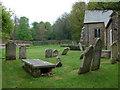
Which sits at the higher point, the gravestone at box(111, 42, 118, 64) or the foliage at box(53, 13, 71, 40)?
the foliage at box(53, 13, 71, 40)

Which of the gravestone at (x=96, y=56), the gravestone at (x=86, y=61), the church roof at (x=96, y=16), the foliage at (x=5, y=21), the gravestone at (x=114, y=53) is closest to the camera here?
the gravestone at (x=86, y=61)

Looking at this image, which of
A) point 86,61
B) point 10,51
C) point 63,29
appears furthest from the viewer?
point 63,29

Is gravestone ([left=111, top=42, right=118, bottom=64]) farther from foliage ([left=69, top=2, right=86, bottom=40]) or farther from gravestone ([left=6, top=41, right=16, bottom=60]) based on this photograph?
foliage ([left=69, top=2, right=86, bottom=40])

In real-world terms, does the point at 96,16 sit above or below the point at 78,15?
below

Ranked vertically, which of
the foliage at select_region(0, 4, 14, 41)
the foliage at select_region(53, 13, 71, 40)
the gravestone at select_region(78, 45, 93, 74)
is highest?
the foliage at select_region(53, 13, 71, 40)

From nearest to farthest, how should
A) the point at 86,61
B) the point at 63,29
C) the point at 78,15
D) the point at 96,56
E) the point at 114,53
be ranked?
the point at 86,61 < the point at 96,56 < the point at 114,53 < the point at 78,15 < the point at 63,29

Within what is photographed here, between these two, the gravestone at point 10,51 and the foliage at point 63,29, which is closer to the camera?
the gravestone at point 10,51

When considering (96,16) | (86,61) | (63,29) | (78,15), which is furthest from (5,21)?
(63,29)

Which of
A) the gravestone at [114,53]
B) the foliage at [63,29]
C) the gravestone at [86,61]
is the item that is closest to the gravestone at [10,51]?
the gravestone at [86,61]

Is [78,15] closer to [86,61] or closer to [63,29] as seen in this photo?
[63,29]

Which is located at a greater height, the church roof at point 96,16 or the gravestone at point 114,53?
the church roof at point 96,16

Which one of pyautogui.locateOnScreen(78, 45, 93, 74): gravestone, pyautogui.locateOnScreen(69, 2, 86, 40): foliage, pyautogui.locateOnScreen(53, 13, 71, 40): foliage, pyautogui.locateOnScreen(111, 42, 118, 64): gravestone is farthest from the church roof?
pyautogui.locateOnScreen(78, 45, 93, 74): gravestone

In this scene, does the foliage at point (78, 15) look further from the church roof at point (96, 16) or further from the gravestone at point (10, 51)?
the gravestone at point (10, 51)

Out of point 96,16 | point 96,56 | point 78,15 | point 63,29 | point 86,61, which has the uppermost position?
point 78,15
